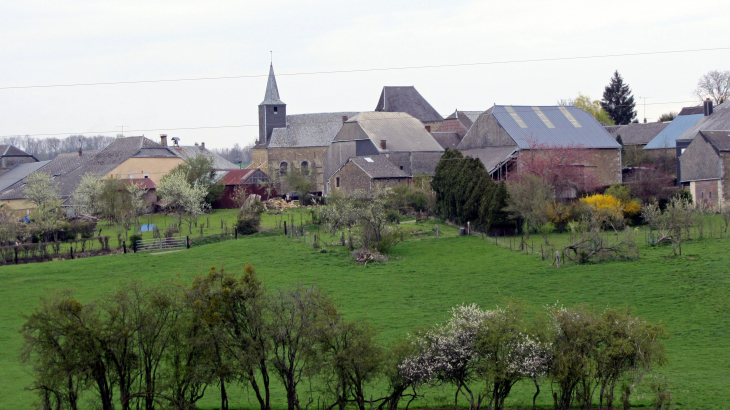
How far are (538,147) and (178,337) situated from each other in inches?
1396

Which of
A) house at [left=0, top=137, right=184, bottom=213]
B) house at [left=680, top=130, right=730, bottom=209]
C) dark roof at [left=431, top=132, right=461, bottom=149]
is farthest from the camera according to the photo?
dark roof at [left=431, top=132, right=461, bottom=149]

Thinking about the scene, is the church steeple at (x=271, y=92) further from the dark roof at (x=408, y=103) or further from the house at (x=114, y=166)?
the house at (x=114, y=166)

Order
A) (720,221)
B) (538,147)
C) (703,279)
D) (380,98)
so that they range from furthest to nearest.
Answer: (380,98) < (538,147) < (720,221) < (703,279)

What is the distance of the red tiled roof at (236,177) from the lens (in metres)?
60.1

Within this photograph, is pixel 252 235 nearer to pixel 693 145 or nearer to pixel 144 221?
pixel 144 221

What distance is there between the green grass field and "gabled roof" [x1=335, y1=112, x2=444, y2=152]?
75.2 feet

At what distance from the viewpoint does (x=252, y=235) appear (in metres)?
37.8

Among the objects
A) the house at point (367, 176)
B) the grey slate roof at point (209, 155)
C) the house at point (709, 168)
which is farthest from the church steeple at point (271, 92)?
the house at point (709, 168)

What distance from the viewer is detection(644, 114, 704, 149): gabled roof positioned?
5869 cm

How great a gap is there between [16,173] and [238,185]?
27.6 m

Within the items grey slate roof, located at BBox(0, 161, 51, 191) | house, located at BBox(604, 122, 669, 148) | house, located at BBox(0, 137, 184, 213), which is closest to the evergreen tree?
house, located at BBox(604, 122, 669, 148)

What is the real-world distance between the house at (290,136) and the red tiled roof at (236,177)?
22.2ft

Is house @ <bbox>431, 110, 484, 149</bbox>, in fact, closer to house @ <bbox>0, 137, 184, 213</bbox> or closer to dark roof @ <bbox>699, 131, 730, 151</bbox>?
house @ <bbox>0, 137, 184, 213</bbox>

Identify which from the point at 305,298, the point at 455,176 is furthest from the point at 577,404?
the point at 455,176
